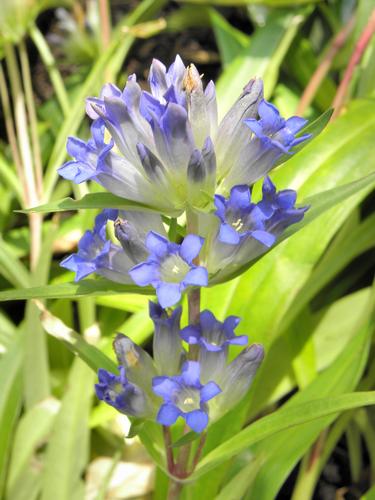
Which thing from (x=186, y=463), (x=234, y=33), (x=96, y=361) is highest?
(x=234, y=33)

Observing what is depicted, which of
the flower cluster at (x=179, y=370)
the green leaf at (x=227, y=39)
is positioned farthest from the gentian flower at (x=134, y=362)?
the green leaf at (x=227, y=39)

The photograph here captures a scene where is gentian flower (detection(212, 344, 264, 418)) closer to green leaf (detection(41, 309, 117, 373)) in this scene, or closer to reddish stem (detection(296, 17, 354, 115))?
green leaf (detection(41, 309, 117, 373))

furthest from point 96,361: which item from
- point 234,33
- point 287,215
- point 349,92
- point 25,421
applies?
point 234,33

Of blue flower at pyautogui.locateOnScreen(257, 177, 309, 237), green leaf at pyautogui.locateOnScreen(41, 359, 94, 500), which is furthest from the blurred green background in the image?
blue flower at pyautogui.locateOnScreen(257, 177, 309, 237)

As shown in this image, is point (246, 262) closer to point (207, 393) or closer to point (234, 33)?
point (207, 393)

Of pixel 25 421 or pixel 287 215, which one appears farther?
pixel 25 421

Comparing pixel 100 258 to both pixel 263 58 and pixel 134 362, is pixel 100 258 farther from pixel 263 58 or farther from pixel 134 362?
pixel 263 58

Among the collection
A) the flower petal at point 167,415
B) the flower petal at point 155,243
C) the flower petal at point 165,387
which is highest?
the flower petal at point 155,243

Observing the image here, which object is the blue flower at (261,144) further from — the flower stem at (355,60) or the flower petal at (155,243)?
the flower stem at (355,60)
